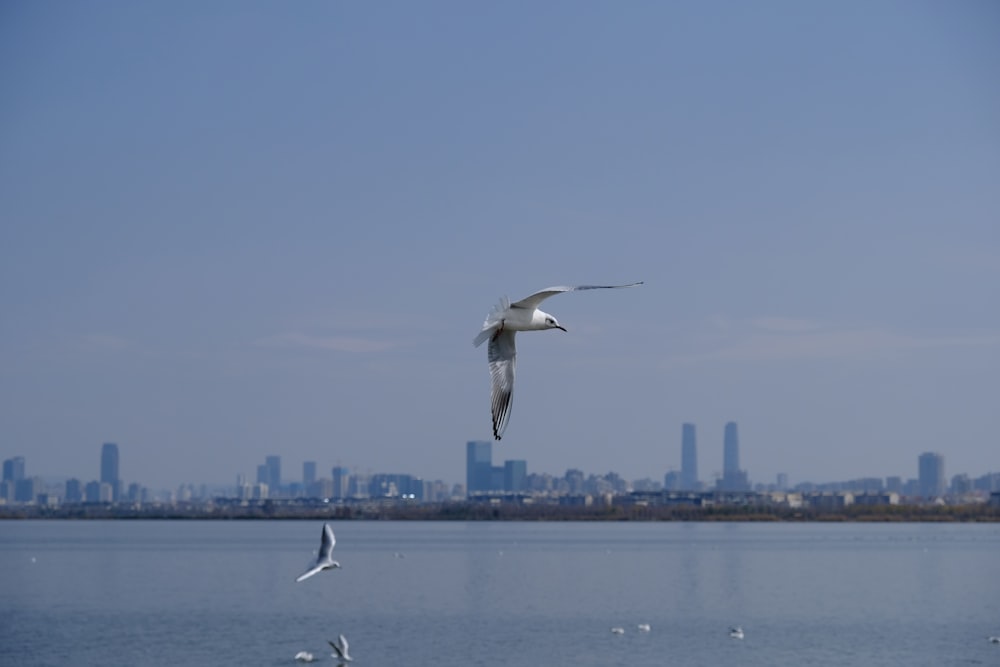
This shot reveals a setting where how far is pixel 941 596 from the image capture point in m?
73.3

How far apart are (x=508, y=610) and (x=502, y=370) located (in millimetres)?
49132

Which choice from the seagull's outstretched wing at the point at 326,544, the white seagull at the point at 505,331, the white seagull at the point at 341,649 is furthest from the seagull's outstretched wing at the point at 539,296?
the white seagull at the point at 341,649

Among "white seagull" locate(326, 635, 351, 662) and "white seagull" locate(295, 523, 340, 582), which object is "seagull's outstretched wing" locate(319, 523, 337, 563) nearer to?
"white seagull" locate(295, 523, 340, 582)

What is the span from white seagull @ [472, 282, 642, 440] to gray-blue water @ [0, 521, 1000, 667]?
3081 cm

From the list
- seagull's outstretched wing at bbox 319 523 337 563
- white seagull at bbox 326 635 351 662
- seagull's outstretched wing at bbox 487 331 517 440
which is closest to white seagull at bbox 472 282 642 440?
seagull's outstretched wing at bbox 487 331 517 440

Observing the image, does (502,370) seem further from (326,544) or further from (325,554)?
(325,554)

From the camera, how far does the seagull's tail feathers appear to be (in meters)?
15.6

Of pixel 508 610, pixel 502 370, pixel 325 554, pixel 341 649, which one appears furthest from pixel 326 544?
pixel 508 610

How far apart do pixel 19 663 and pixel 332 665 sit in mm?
9863

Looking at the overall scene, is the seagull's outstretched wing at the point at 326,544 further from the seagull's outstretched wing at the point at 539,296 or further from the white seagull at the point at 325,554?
the seagull's outstretched wing at the point at 539,296

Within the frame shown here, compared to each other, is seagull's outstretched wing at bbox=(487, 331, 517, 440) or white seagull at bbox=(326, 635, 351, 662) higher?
seagull's outstretched wing at bbox=(487, 331, 517, 440)

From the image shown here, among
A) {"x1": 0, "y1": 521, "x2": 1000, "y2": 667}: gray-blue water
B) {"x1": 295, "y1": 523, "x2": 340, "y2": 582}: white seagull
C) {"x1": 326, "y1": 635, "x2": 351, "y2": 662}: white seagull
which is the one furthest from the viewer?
{"x1": 0, "y1": 521, "x2": 1000, "y2": 667}: gray-blue water

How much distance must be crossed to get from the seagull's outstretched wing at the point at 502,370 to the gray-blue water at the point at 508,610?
3073 cm

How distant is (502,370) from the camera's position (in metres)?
16.5
